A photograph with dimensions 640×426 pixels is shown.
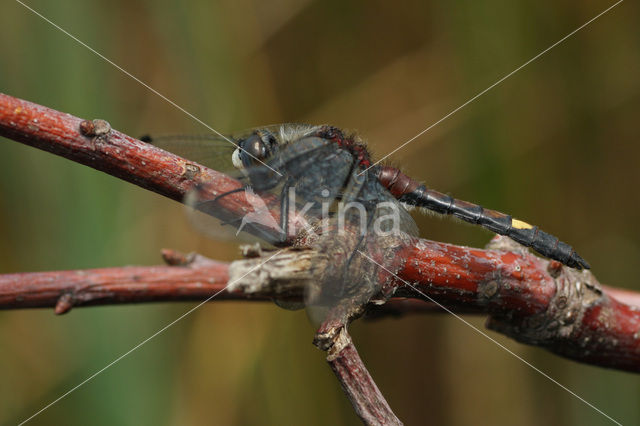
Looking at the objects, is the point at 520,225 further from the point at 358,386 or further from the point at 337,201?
the point at 358,386

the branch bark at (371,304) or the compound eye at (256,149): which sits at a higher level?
the compound eye at (256,149)

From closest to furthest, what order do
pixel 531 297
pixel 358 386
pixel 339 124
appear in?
pixel 358 386 < pixel 531 297 < pixel 339 124

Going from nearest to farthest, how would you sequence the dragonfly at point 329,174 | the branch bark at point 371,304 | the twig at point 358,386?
the twig at point 358,386, the branch bark at point 371,304, the dragonfly at point 329,174

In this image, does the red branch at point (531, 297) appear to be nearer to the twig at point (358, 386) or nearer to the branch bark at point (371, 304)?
the branch bark at point (371, 304)

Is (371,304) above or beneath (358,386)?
above

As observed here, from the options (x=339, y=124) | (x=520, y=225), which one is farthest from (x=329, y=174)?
(x=339, y=124)

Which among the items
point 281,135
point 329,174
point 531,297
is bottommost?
point 531,297

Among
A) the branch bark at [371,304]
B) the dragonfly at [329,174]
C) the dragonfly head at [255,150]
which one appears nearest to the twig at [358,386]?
the branch bark at [371,304]
